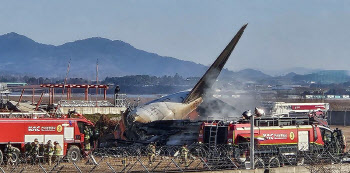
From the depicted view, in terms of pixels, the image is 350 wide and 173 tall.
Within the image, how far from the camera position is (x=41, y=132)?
3666 centimetres

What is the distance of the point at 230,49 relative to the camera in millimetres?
54281

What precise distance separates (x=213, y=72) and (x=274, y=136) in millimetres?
19865

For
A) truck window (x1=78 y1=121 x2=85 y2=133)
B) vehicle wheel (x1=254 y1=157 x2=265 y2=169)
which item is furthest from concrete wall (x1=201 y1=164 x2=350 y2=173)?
truck window (x1=78 y1=121 x2=85 y2=133)

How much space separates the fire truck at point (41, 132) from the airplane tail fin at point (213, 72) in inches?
651

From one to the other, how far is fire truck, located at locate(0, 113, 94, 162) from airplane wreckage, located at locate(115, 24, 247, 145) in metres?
5.96

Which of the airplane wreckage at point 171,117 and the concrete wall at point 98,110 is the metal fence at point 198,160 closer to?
the airplane wreckage at point 171,117

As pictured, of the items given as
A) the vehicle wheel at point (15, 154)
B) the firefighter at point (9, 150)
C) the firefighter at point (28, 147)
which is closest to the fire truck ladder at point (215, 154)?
the firefighter at point (28, 147)

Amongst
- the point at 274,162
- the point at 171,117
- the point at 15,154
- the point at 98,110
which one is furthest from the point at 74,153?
the point at 98,110

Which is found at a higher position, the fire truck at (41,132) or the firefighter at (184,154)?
the fire truck at (41,132)

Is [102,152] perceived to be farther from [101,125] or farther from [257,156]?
[101,125]

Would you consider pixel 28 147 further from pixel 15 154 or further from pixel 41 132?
pixel 41 132

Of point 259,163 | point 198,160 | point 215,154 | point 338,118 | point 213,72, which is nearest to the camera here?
point 198,160

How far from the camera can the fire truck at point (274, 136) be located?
34219 millimetres

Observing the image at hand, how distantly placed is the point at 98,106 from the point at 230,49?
567 inches
